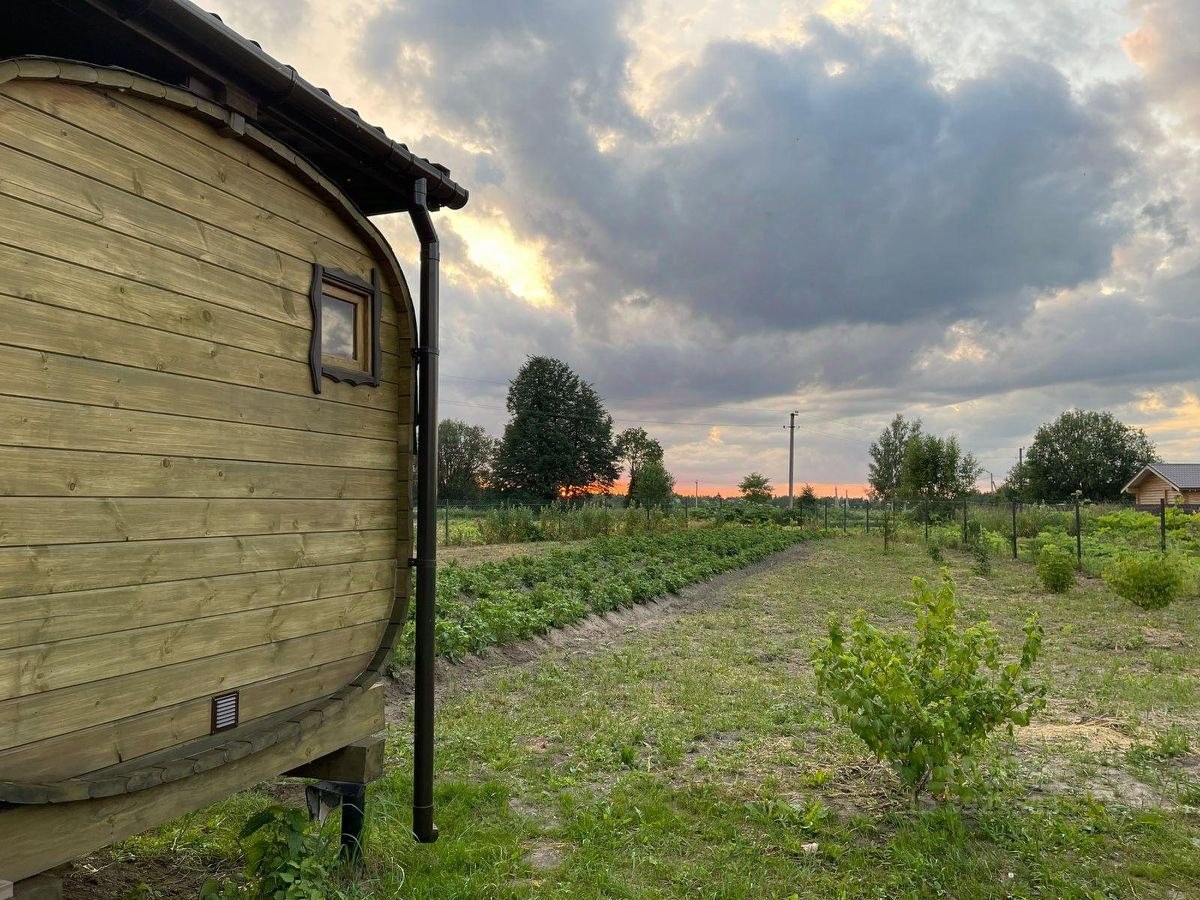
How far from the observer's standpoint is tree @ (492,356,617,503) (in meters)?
57.6

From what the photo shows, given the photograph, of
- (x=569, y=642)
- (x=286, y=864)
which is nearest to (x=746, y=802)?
(x=286, y=864)

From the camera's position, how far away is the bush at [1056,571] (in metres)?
14.6

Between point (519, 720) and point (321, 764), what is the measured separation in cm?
296

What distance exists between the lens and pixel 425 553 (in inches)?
168

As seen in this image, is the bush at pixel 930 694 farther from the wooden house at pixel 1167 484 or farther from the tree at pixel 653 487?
the wooden house at pixel 1167 484

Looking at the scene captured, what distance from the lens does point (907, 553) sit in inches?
980

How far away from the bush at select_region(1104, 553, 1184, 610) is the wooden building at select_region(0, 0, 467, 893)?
41.0 ft

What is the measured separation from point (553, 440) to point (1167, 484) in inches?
1636

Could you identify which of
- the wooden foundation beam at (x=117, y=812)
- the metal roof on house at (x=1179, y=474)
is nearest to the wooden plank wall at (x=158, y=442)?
the wooden foundation beam at (x=117, y=812)

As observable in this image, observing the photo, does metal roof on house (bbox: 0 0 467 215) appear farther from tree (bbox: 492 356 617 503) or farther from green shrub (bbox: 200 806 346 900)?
tree (bbox: 492 356 617 503)

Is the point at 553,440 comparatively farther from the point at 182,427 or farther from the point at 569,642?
the point at 182,427

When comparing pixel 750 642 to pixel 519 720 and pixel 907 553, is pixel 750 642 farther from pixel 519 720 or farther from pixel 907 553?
pixel 907 553

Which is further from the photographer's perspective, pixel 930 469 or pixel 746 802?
pixel 930 469

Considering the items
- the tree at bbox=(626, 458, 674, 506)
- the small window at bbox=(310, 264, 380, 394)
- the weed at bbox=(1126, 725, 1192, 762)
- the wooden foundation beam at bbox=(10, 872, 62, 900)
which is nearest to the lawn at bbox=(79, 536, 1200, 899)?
the weed at bbox=(1126, 725, 1192, 762)
